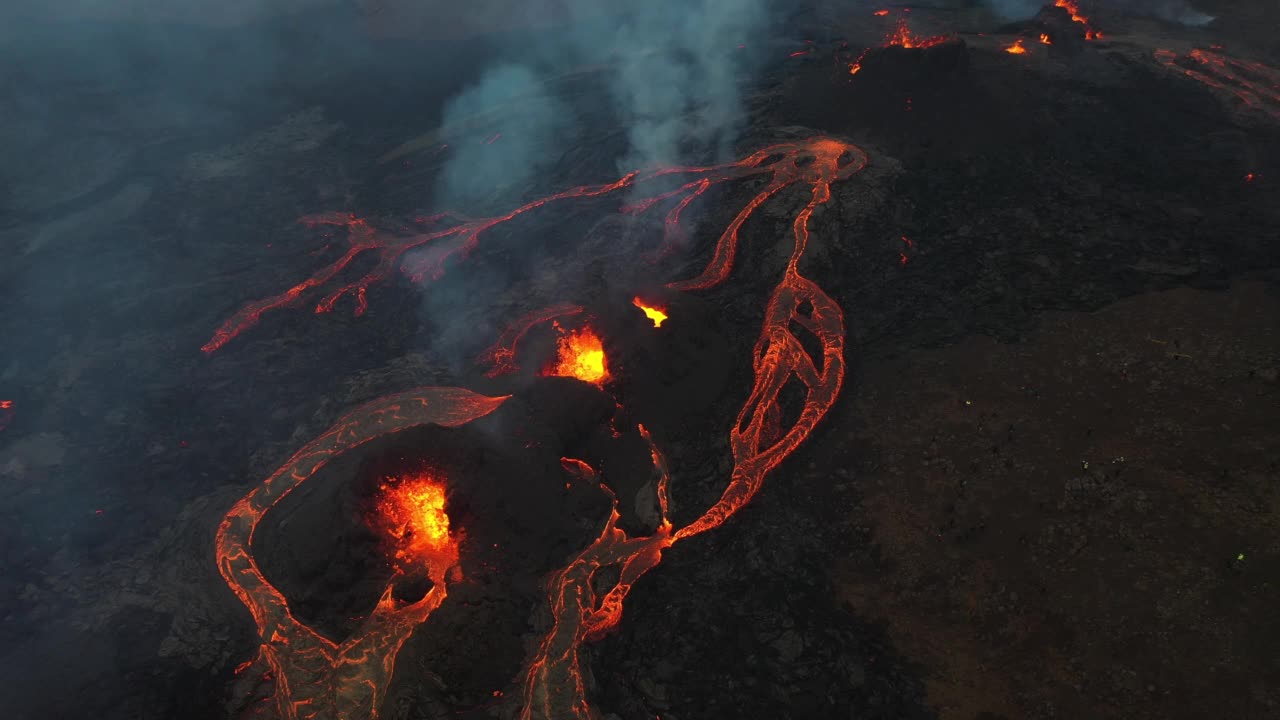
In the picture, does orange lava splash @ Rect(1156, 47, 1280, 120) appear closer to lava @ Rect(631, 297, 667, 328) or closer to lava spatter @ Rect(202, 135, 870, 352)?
lava spatter @ Rect(202, 135, 870, 352)

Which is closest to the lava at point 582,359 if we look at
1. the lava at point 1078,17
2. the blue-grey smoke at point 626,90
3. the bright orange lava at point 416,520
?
the bright orange lava at point 416,520

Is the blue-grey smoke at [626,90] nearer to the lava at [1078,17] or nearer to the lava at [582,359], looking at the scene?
the lava at [582,359]

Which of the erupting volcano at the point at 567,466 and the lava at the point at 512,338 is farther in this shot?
the lava at the point at 512,338

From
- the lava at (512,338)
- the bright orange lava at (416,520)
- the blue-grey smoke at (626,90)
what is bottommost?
the lava at (512,338)

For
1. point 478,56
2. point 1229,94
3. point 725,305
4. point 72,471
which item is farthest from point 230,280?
point 1229,94

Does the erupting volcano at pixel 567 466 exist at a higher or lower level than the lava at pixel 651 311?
lower

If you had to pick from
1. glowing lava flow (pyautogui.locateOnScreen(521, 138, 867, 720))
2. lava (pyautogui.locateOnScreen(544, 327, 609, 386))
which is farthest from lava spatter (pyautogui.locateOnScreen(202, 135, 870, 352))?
lava (pyautogui.locateOnScreen(544, 327, 609, 386))
